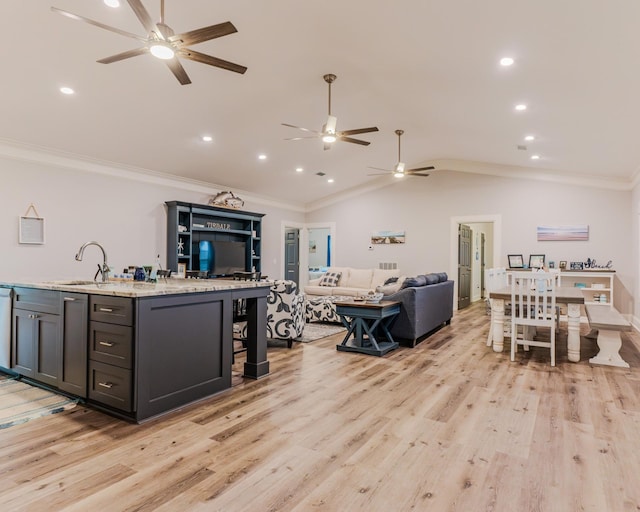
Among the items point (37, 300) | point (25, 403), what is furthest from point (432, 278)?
point (25, 403)

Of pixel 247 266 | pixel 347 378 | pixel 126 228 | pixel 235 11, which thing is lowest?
pixel 347 378

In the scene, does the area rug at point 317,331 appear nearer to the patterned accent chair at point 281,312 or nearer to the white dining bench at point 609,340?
the patterned accent chair at point 281,312

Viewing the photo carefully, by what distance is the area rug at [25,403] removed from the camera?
9.08 feet

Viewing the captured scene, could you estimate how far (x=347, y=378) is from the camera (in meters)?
3.78

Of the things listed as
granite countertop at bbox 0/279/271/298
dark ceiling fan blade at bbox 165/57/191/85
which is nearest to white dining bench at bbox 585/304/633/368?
granite countertop at bbox 0/279/271/298

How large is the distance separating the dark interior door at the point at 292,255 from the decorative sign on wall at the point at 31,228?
6039 mm

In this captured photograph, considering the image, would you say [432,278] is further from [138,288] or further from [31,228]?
[31,228]

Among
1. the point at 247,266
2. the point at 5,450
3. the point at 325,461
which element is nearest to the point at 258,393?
the point at 325,461

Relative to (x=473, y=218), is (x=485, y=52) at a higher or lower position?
higher

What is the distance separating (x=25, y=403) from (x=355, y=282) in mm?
6508

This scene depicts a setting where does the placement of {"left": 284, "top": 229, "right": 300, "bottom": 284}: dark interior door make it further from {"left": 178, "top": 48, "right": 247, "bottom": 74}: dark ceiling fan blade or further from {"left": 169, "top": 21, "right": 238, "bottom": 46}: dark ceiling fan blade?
{"left": 169, "top": 21, "right": 238, "bottom": 46}: dark ceiling fan blade

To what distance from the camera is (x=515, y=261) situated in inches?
312

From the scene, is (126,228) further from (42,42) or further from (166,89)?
(42,42)

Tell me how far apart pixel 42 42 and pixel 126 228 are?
332cm
